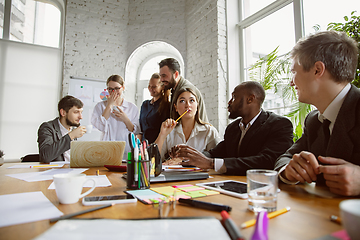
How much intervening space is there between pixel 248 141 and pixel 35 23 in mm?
4936

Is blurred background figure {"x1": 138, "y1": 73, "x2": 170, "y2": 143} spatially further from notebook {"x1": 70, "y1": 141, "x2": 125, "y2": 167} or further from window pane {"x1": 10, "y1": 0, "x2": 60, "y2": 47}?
window pane {"x1": 10, "y1": 0, "x2": 60, "y2": 47}

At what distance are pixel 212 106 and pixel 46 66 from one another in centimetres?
323

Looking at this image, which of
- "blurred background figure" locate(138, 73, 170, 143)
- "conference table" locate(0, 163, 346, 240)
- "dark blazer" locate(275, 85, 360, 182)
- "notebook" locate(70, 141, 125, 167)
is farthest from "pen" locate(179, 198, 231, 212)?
"blurred background figure" locate(138, 73, 170, 143)

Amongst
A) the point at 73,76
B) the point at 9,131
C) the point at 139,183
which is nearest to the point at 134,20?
the point at 73,76

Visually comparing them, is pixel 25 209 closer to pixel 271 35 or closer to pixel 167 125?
pixel 167 125

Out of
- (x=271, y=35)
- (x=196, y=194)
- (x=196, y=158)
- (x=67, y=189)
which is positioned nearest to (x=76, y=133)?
(x=196, y=158)

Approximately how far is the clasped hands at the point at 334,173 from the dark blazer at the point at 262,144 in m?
0.41

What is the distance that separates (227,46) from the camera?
12.5 feet

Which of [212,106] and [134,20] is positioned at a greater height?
[134,20]

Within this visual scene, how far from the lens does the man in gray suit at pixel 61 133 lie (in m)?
1.88

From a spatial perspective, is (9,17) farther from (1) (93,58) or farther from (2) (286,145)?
(2) (286,145)

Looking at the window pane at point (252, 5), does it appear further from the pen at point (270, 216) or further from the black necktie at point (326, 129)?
the pen at point (270, 216)

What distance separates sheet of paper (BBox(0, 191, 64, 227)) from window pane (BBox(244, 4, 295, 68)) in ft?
10.4

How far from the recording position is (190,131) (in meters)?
2.14
